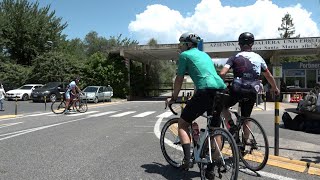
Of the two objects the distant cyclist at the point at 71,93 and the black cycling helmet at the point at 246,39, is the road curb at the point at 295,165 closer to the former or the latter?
the black cycling helmet at the point at 246,39

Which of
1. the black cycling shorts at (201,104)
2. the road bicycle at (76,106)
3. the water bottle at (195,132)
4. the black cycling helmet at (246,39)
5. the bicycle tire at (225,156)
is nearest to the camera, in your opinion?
the bicycle tire at (225,156)

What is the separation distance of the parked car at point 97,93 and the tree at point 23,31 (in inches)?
699

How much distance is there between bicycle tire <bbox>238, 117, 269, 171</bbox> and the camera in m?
5.76

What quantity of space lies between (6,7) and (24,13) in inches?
96.5

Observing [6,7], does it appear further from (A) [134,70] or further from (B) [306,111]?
(B) [306,111]

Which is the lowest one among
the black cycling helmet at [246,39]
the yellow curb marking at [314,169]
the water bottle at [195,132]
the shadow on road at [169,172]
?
the shadow on road at [169,172]

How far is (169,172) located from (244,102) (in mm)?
1559

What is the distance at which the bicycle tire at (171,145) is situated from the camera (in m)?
6.06

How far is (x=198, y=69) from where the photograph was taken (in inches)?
202

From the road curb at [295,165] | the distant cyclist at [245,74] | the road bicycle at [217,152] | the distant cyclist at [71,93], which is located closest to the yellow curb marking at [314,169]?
the road curb at [295,165]

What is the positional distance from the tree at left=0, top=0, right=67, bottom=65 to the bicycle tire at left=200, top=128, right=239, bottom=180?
4677 cm

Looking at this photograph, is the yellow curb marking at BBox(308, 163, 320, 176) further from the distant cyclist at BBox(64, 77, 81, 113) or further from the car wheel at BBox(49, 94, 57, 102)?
the car wheel at BBox(49, 94, 57, 102)

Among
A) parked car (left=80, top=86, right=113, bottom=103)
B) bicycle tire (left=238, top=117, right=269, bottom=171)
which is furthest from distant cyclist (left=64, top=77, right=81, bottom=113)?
bicycle tire (left=238, top=117, right=269, bottom=171)

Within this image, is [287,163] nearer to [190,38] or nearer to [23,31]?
[190,38]
